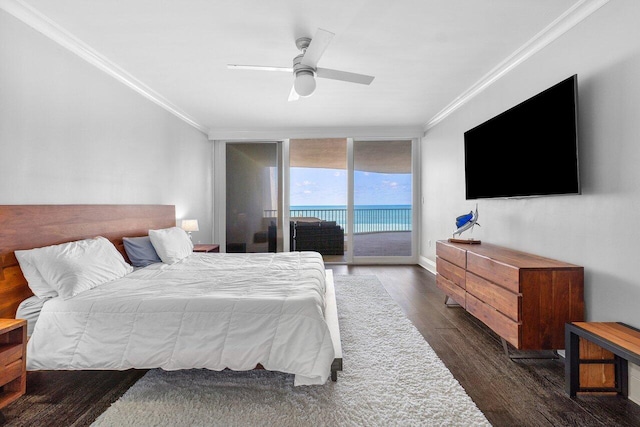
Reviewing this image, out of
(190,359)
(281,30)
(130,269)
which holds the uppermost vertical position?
(281,30)

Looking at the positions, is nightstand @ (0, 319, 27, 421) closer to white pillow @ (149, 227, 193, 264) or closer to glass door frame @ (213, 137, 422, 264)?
white pillow @ (149, 227, 193, 264)

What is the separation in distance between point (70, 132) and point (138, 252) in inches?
49.5

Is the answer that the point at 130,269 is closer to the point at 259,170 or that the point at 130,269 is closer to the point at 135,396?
the point at 135,396

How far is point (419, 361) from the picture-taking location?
2422mm

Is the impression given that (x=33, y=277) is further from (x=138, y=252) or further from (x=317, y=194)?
(x=317, y=194)

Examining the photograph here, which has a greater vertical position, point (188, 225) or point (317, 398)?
point (188, 225)

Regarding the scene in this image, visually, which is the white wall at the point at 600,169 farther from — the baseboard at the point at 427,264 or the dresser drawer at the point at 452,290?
the baseboard at the point at 427,264

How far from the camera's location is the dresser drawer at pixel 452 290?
3.26 metres

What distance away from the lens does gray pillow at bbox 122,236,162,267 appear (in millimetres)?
3391

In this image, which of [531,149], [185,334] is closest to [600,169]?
[531,149]

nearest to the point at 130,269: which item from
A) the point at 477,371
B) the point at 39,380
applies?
the point at 39,380

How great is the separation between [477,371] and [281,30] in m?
2.94

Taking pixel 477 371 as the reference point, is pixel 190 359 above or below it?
above

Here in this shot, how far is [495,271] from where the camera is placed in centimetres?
260
